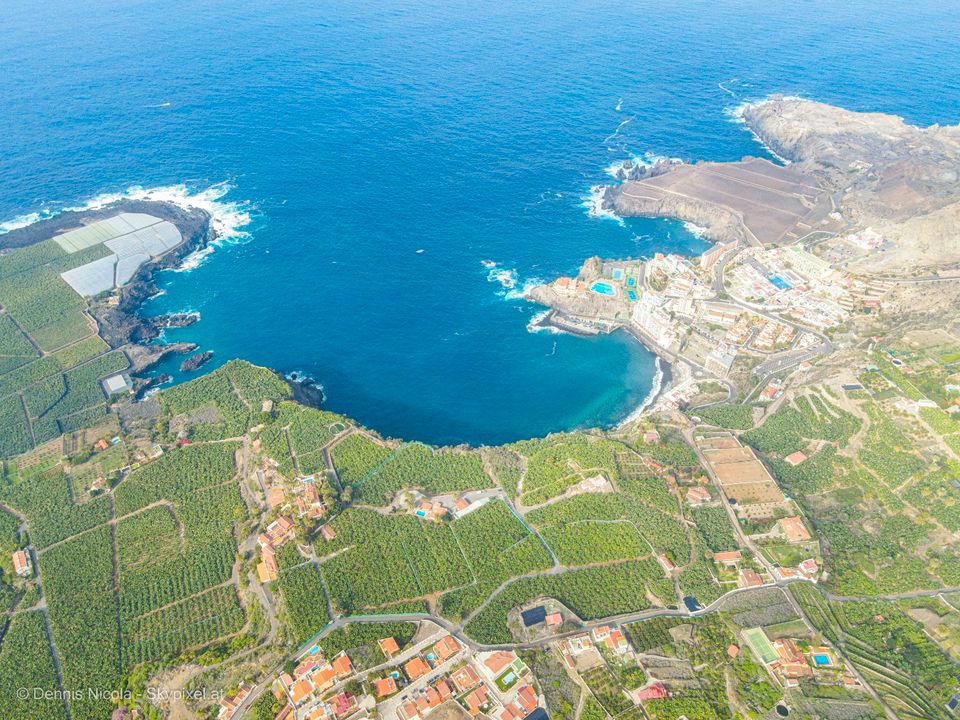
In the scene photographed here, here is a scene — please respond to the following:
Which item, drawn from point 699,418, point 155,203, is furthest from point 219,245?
point 699,418

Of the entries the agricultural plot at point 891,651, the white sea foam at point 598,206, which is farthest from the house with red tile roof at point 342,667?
the white sea foam at point 598,206

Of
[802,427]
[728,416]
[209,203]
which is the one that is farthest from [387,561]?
[209,203]

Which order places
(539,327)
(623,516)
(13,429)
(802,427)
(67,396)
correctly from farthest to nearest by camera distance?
(539,327) < (67,396) < (13,429) < (802,427) < (623,516)

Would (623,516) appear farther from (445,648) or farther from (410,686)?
(410,686)

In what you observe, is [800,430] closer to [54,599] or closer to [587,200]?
[587,200]

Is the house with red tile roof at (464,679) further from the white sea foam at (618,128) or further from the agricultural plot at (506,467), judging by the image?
the white sea foam at (618,128)

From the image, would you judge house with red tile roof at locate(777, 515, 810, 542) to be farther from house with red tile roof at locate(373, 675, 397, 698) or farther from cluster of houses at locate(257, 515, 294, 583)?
cluster of houses at locate(257, 515, 294, 583)

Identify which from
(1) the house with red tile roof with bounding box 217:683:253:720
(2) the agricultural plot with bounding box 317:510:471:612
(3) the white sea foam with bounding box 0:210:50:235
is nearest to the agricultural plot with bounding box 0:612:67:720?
(1) the house with red tile roof with bounding box 217:683:253:720
